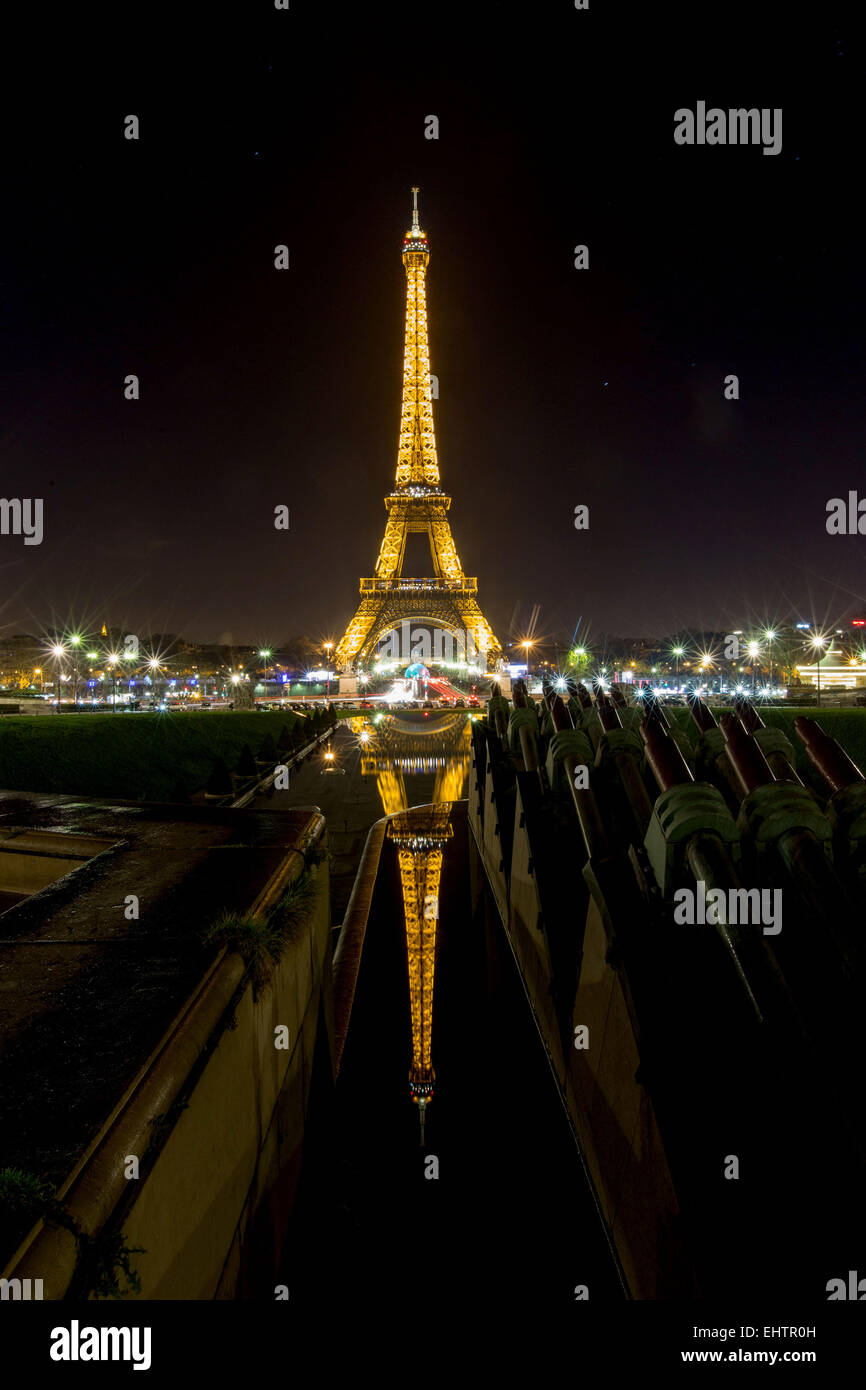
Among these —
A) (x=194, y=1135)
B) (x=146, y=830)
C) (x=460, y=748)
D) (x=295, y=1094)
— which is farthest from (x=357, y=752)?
(x=194, y=1135)

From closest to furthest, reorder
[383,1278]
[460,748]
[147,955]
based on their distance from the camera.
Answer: [147,955] → [383,1278] → [460,748]

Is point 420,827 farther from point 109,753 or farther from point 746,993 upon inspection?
point 746,993

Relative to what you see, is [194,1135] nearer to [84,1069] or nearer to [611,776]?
[84,1069]

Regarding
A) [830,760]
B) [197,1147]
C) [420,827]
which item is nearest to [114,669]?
[420,827]

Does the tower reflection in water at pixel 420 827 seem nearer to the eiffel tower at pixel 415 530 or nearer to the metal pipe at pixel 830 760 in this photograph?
the metal pipe at pixel 830 760

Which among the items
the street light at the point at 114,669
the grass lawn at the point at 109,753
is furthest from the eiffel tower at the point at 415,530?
the grass lawn at the point at 109,753
